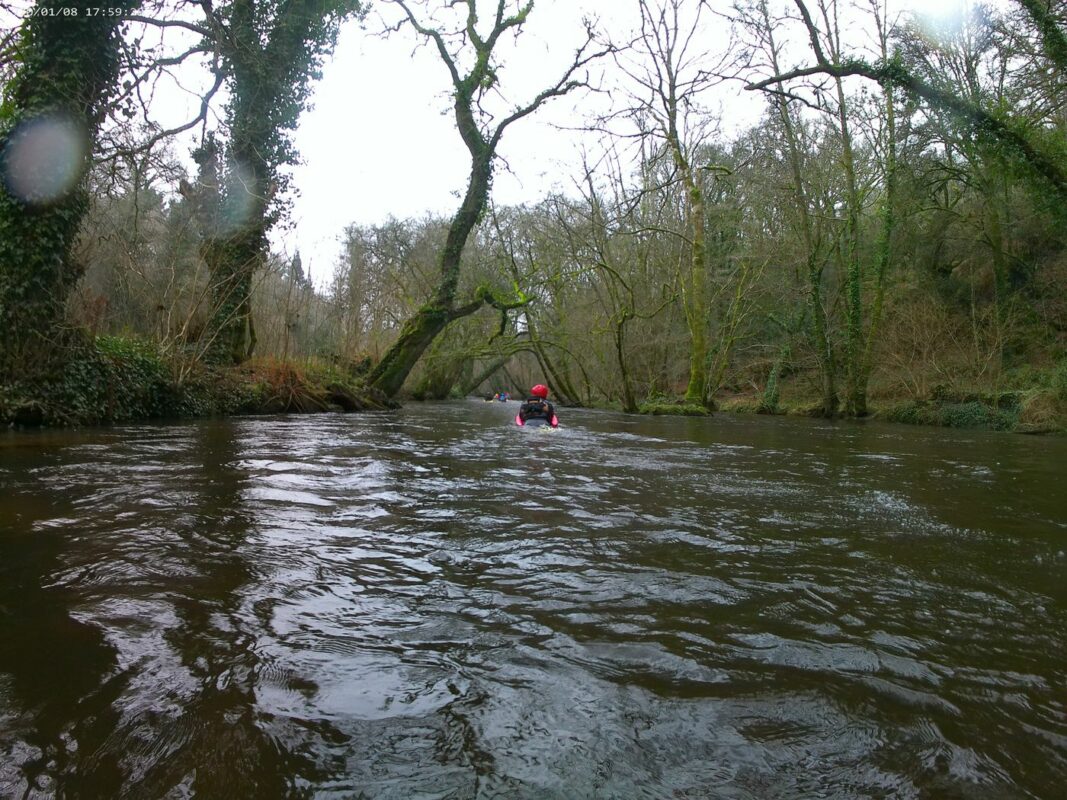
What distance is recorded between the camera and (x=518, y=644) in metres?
2.80

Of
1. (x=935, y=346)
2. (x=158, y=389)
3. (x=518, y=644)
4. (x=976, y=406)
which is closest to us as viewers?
(x=518, y=644)

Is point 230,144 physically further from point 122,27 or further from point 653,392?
point 653,392

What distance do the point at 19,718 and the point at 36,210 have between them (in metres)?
10.7

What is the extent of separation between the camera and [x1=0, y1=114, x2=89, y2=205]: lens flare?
9523 millimetres

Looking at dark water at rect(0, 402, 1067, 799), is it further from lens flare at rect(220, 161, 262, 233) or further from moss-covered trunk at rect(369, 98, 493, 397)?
moss-covered trunk at rect(369, 98, 493, 397)

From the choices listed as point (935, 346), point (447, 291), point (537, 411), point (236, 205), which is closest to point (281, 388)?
point (236, 205)

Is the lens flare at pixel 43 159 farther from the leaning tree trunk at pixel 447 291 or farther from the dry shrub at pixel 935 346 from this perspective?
the dry shrub at pixel 935 346

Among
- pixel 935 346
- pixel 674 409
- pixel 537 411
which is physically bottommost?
pixel 674 409

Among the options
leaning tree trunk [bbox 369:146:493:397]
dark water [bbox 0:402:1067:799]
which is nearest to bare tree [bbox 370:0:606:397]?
leaning tree trunk [bbox 369:146:493:397]

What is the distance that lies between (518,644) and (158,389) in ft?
42.8

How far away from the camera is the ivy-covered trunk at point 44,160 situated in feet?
31.3

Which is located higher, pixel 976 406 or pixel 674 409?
pixel 976 406

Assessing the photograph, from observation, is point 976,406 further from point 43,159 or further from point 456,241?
point 43,159

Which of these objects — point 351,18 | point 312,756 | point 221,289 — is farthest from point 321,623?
point 351,18
